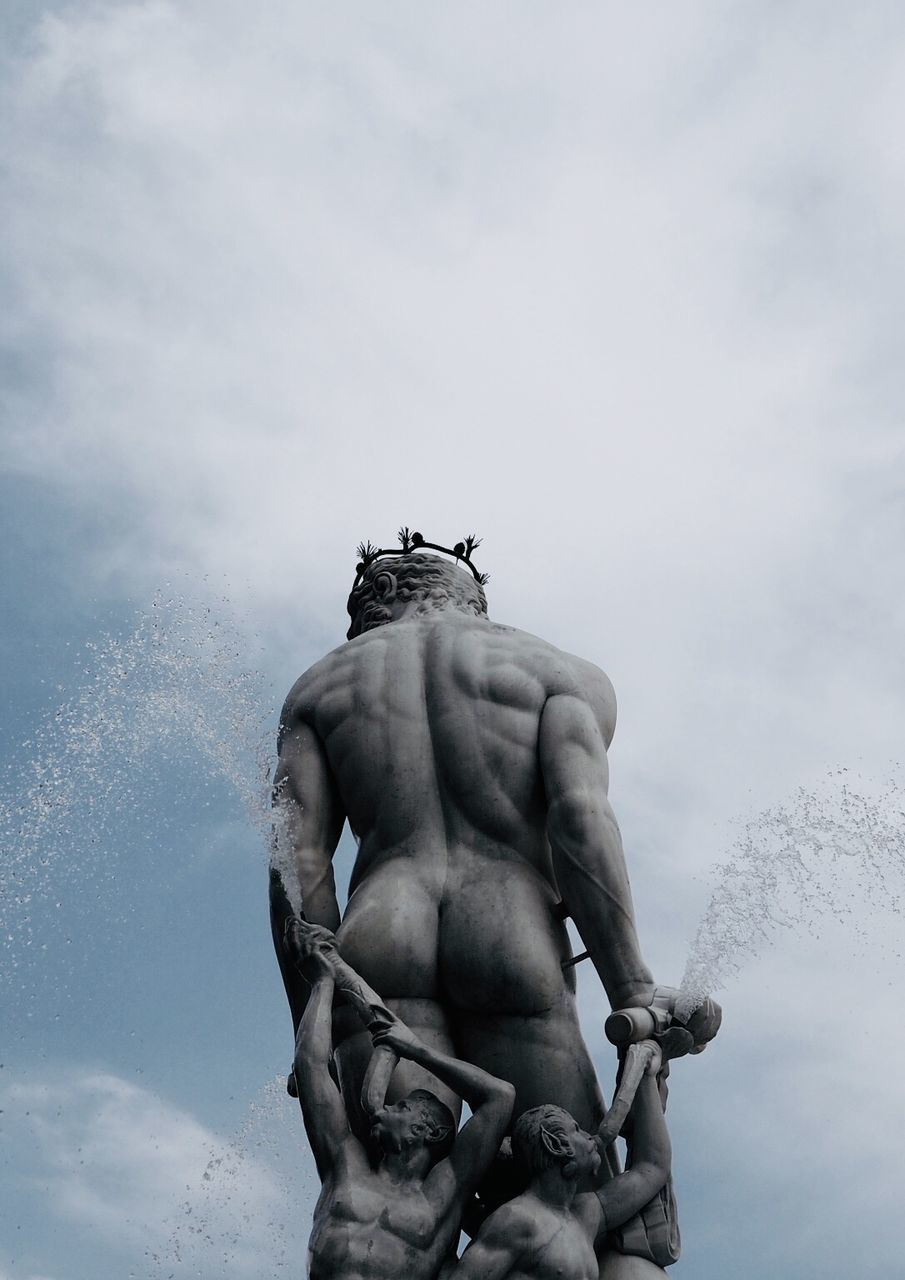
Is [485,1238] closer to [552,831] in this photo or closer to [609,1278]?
[609,1278]

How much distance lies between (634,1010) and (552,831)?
1.06 meters

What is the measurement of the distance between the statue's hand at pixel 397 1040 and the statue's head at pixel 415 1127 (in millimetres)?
208

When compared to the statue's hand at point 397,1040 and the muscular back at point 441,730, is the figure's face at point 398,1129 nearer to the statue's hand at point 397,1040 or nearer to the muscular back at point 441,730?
the statue's hand at point 397,1040

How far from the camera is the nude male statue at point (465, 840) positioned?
9.20m

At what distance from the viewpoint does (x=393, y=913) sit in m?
9.38

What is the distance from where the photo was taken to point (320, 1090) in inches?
342

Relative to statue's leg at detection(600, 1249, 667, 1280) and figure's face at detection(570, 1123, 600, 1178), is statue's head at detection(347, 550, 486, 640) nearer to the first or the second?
figure's face at detection(570, 1123, 600, 1178)

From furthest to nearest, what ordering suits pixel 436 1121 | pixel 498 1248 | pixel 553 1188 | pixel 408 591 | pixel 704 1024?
pixel 408 591 → pixel 704 1024 → pixel 436 1121 → pixel 553 1188 → pixel 498 1248

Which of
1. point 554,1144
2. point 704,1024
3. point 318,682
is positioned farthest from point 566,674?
point 554,1144

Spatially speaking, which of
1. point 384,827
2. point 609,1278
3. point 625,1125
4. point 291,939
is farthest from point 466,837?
point 609,1278

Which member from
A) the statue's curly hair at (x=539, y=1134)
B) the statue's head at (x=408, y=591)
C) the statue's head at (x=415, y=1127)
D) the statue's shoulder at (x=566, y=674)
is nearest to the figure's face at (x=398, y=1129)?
the statue's head at (x=415, y=1127)

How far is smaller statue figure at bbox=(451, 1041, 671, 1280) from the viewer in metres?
8.30

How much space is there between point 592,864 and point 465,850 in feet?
2.33

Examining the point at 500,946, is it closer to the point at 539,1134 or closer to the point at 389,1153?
the point at 539,1134
